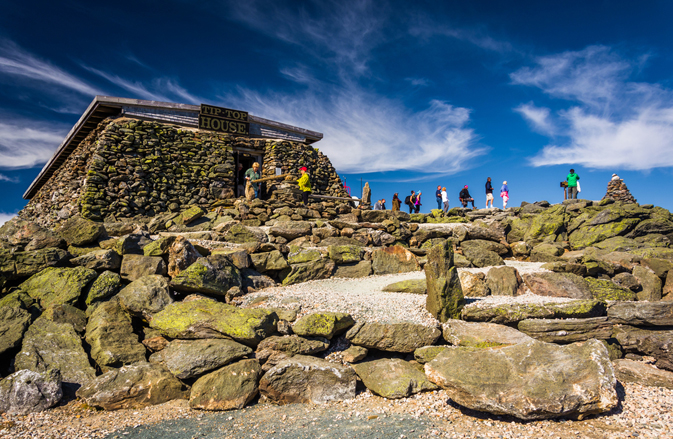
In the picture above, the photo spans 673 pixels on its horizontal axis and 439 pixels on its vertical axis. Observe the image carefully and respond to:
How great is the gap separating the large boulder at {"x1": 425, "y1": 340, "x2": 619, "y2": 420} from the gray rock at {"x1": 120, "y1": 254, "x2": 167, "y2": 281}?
7.50 m

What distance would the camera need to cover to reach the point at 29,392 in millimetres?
6301

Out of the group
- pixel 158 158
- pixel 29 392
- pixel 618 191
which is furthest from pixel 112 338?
pixel 618 191

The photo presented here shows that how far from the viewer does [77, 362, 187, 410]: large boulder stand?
6.41 m

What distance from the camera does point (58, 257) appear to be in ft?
32.5

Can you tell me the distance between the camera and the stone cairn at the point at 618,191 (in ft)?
87.4

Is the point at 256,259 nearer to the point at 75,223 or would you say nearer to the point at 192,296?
the point at 192,296

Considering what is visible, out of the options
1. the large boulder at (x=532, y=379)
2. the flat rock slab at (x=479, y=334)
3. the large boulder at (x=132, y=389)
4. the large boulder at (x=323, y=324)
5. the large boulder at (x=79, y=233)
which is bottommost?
the large boulder at (x=132, y=389)

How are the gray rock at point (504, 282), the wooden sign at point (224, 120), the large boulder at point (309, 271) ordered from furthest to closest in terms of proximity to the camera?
the wooden sign at point (224, 120) → the large boulder at point (309, 271) → the gray rock at point (504, 282)

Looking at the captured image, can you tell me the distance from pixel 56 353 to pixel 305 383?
5.38 m

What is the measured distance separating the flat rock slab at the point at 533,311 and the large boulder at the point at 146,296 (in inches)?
286

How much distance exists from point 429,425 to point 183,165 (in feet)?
63.7

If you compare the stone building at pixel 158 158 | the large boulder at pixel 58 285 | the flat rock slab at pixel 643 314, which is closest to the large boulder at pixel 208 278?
the large boulder at pixel 58 285

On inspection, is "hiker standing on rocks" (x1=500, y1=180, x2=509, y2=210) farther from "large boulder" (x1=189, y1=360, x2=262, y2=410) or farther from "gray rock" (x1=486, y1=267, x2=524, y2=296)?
"large boulder" (x1=189, y1=360, x2=262, y2=410)

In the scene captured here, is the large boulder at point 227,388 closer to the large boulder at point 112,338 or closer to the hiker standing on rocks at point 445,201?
the large boulder at point 112,338
